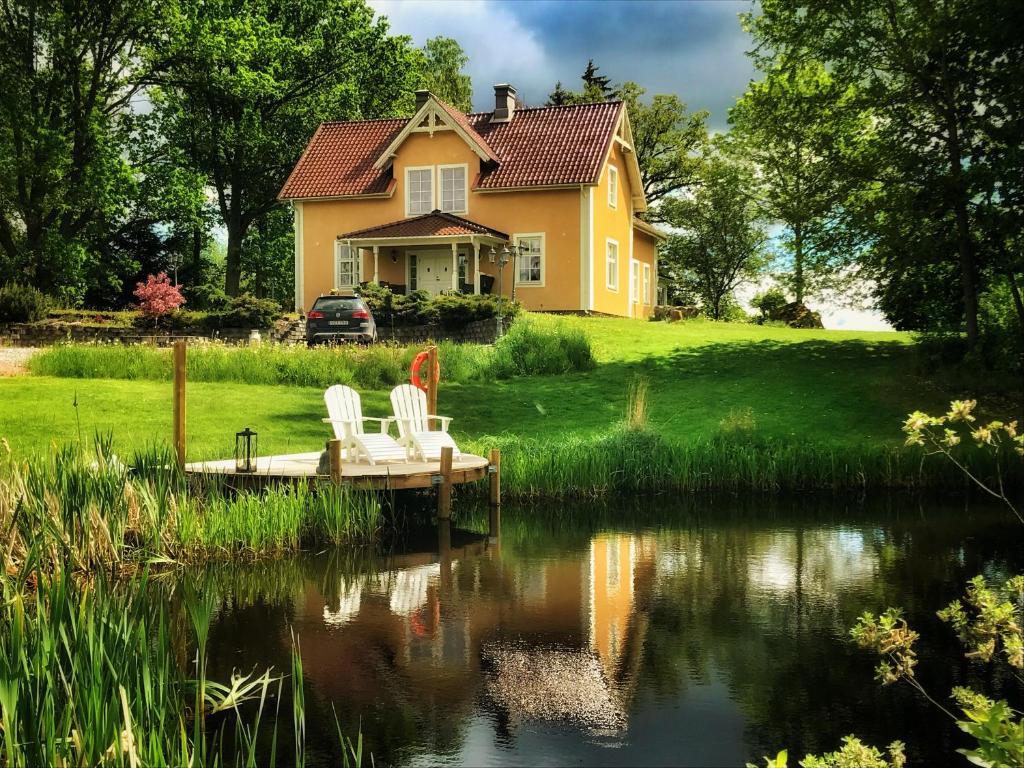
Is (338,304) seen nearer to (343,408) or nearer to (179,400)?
(343,408)

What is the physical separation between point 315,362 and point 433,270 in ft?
39.2

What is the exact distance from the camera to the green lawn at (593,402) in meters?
15.5

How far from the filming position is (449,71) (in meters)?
49.6

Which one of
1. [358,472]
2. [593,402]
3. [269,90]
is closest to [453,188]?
[269,90]

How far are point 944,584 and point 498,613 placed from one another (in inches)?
163

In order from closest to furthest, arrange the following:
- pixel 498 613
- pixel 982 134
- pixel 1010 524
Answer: pixel 498 613, pixel 1010 524, pixel 982 134

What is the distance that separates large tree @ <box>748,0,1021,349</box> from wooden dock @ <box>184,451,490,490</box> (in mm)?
11546

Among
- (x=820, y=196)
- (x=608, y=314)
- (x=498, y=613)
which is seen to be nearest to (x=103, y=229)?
(x=608, y=314)

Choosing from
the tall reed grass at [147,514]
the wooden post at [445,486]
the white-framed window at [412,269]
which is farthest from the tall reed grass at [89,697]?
the white-framed window at [412,269]

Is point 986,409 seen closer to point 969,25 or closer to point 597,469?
point 969,25

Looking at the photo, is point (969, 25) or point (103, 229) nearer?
point (969, 25)

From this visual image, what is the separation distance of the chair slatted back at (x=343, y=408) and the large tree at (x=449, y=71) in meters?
38.1

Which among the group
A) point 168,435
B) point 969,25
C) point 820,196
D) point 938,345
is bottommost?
point 168,435

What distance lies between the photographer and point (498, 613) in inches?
332
